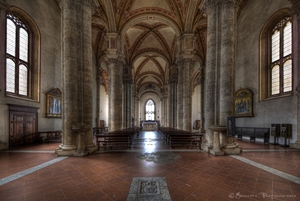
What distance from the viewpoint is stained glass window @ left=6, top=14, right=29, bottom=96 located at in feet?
30.6

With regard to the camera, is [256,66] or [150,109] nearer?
[256,66]

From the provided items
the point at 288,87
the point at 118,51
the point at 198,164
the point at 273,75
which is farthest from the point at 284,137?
the point at 118,51

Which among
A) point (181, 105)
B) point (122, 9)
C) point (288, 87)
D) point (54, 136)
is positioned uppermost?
point (122, 9)

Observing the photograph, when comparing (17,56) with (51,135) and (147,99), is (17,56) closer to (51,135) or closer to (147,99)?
(51,135)

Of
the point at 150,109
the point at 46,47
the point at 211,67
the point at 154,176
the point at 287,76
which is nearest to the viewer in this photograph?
the point at 154,176

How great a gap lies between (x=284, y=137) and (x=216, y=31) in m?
7.51

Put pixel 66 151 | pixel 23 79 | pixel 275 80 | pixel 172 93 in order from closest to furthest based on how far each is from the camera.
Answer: pixel 66 151, pixel 23 79, pixel 275 80, pixel 172 93

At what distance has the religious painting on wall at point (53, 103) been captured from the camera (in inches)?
456

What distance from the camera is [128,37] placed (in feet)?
61.8

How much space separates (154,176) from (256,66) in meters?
11.7

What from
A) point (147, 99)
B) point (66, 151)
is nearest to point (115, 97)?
point (66, 151)

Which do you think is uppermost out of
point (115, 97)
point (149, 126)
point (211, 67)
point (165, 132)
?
point (211, 67)

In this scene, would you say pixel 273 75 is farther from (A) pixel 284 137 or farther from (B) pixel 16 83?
(B) pixel 16 83

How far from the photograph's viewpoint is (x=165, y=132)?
11.0 metres
